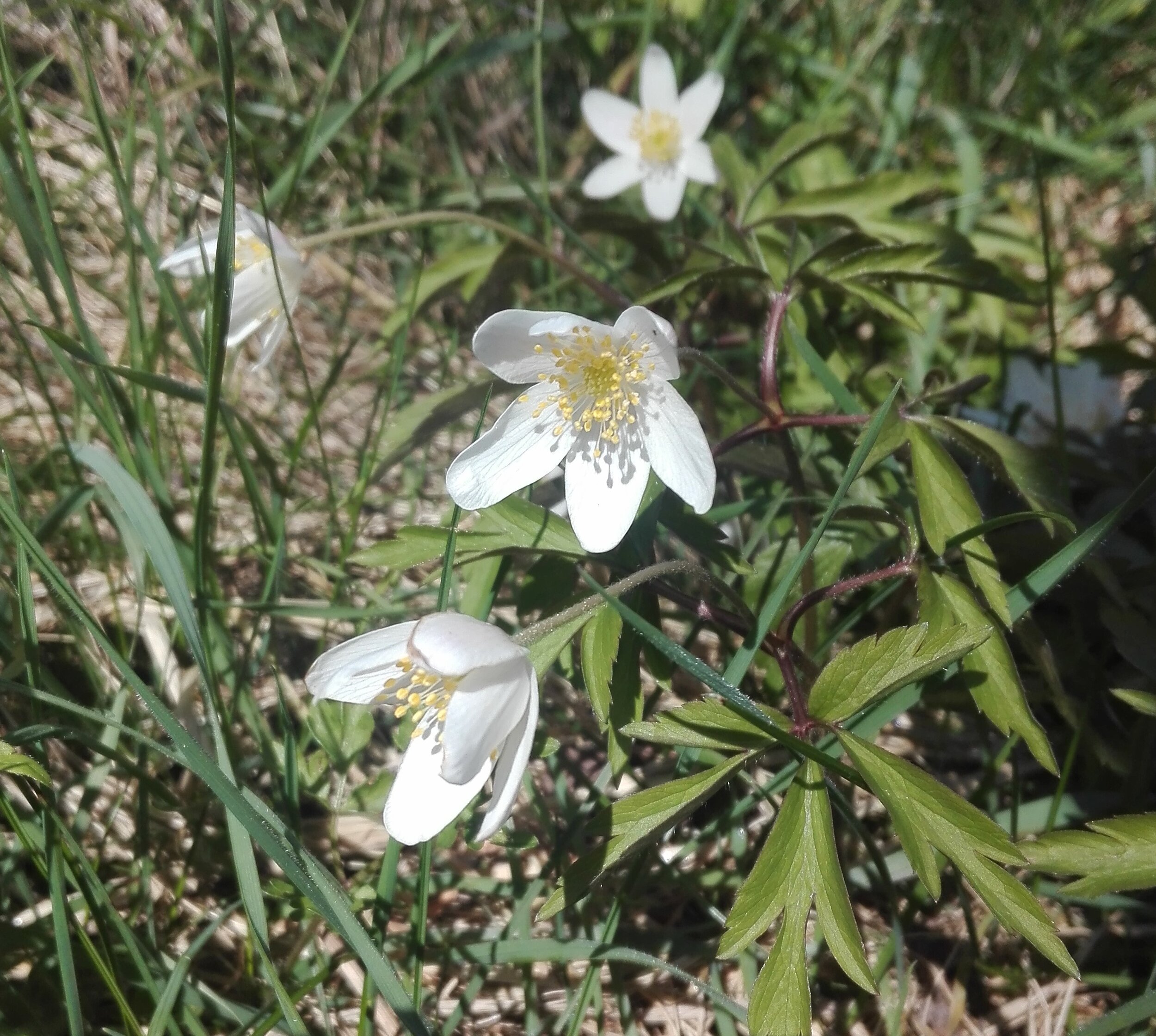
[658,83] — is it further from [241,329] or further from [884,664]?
[884,664]

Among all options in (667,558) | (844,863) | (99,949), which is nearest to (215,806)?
(99,949)

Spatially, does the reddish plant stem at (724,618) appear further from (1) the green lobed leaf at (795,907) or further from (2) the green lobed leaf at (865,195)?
(2) the green lobed leaf at (865,195)

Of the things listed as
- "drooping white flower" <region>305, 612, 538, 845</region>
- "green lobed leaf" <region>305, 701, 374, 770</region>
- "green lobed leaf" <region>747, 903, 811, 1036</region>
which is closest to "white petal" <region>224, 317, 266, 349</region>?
"green lobed leaf" <region>305, 701, 374, 770</region>

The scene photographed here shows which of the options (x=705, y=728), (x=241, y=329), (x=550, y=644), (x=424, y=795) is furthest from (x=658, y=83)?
(x=424, y=795)

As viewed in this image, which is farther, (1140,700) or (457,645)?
(1140,700)

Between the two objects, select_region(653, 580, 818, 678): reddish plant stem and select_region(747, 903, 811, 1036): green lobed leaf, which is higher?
select_region(653, 580, 818, 678): reddish plant stem

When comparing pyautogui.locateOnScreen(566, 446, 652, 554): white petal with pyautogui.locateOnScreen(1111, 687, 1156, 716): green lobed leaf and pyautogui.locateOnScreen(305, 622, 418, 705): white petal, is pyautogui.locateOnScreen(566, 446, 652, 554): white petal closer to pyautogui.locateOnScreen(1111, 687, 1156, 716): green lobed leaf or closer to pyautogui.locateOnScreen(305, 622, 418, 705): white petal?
pyautogui.locateOnScreen(305, 622, 418, 705): white petal

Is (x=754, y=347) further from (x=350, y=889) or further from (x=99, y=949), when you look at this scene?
(x=99, y=949)
